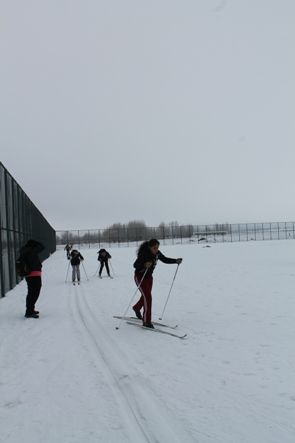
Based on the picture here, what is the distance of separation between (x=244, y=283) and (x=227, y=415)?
10.5 meters

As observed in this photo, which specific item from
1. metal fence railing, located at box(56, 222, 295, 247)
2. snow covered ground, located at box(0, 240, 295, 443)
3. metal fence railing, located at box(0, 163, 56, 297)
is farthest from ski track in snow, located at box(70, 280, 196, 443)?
metal fence railing, located at box(56, 222, 295, 247)

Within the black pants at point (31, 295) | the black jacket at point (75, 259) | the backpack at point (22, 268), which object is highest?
the backpack at point (22, 268)

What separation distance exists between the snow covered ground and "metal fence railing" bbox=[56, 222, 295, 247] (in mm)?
68149

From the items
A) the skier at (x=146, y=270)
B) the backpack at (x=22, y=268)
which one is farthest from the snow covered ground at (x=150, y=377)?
the backpack at (x=22, y=268)

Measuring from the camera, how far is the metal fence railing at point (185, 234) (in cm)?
7838

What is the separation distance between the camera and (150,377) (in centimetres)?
486

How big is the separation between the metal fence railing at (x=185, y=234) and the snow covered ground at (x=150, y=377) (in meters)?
68.1

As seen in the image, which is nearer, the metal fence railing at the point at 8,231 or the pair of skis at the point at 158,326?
the pair of skis at the point at 158,326

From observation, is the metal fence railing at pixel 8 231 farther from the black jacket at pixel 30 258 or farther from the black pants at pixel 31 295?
the black pants at pixel 31 295

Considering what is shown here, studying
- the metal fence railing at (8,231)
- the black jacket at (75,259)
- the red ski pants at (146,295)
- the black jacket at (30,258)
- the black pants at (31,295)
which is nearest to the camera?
the red ski pants at (146,295)

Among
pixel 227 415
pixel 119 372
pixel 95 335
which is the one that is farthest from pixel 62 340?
pixel 227 415

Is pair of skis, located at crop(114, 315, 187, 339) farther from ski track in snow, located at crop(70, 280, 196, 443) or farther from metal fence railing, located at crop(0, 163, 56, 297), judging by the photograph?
metal fence railing, located at crop(0, 163, 56, 297)

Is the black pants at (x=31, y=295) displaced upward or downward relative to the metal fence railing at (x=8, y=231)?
downward

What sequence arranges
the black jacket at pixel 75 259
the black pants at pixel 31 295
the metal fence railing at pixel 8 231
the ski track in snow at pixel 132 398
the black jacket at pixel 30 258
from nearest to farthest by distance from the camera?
1. the ski track in snow at pixel 132 398
2. the black pants at pixel 31 295
3. the black jacket at pixel 30 258
4. the metal fence railing at pixel 8 231
5. the black jacket at pixel 75 259
